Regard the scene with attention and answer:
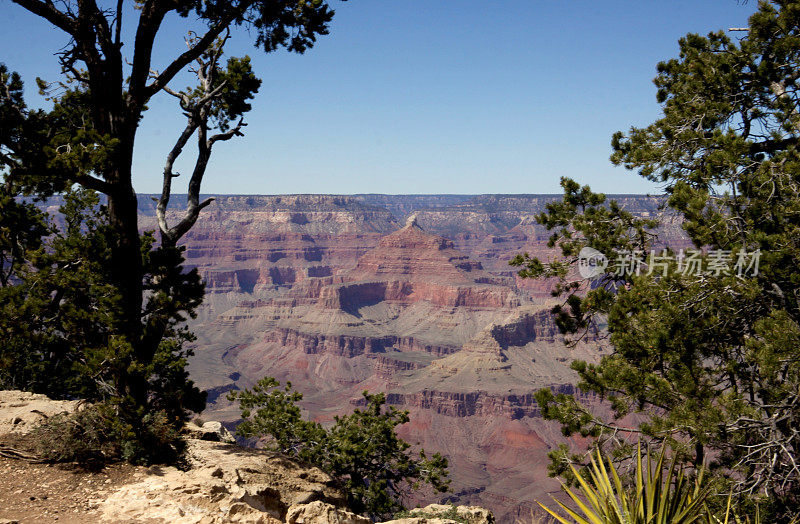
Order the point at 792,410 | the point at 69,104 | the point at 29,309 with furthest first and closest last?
the point at 69,104 → the point at 29,309 → the point at 792,410

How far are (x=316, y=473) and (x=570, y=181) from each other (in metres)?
8.73

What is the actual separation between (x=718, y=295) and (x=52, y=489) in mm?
10787

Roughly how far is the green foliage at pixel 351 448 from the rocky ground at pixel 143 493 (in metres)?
6.86

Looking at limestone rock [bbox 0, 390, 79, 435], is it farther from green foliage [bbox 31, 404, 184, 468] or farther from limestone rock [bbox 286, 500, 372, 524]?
limestone rock [bbox 286, 500, 372, 524]

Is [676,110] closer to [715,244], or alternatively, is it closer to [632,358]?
[715,244]

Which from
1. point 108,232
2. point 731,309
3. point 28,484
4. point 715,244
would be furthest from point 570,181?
point 28,484

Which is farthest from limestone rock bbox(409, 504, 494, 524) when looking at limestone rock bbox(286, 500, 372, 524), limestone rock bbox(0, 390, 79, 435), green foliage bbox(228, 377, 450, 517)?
limestone rock bbox(0, 390, 79, 435)

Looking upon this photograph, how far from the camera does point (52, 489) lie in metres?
7.17

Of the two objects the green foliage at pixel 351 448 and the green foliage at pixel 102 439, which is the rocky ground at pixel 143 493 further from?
the green foliage at pixel 351 448

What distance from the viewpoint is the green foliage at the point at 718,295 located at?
8.32 m

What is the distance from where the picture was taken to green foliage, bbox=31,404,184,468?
26.0ft

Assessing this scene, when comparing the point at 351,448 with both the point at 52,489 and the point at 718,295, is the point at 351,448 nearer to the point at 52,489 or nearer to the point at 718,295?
the point at 52,489

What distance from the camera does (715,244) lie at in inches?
364

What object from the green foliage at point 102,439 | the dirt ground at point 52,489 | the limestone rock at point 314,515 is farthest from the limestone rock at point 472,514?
the dirt ground at point 52,489
